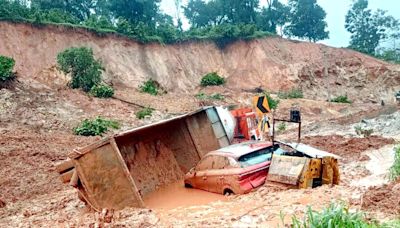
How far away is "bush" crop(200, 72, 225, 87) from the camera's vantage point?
108 feet

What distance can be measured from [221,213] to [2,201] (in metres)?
5.77

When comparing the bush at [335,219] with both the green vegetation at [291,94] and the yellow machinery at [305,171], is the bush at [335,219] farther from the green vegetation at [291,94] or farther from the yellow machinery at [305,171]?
the green vegetation at [291,94]

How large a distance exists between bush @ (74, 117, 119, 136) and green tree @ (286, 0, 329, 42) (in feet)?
116

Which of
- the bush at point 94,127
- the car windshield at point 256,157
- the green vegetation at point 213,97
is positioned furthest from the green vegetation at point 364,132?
the green vegetation at point 213,97

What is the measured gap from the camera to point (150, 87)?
90.2 ft

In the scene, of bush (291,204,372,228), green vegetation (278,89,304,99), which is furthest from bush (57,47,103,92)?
bush (291,204,372,228)

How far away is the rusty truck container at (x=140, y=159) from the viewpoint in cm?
787

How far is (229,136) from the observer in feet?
37.8

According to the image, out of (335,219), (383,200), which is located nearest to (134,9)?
(383,200)

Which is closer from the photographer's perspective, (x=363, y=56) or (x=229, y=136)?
(x=229, y=136)

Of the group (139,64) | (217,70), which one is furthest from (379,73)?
(139,64)

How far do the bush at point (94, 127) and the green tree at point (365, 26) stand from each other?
4028cm

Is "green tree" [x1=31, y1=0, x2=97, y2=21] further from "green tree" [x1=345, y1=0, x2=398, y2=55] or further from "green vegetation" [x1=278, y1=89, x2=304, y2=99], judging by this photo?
"green tree" [x1=345, y1=0, x2=398, y2=55]

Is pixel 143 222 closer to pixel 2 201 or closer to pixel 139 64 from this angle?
pixel 2 201
